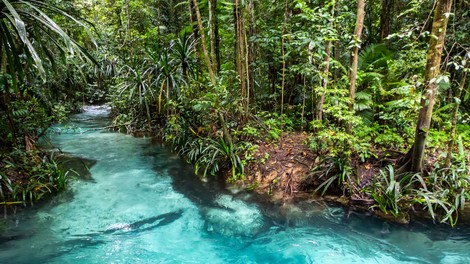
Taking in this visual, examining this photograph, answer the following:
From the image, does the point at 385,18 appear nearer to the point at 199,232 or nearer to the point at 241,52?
the point at 241,52

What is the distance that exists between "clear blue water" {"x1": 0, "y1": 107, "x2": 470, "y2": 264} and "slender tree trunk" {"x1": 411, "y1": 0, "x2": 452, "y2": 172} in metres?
1.01

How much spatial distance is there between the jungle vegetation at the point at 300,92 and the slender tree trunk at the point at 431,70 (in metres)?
0.02

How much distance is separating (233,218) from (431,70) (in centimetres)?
327

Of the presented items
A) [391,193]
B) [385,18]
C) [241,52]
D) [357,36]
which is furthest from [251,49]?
[391,193]

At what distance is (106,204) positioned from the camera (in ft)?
15.6

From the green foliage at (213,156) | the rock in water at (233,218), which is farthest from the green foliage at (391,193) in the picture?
the green foliage at (213,156)

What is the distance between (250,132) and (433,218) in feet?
10.4

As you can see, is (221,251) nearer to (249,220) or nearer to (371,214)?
(249,220)

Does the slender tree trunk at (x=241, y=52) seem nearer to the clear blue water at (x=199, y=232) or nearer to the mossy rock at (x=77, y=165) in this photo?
the clear blue water at (x=199, y=232)

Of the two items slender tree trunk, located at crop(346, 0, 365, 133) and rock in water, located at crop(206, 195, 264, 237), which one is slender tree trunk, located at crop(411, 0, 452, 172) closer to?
slender tree trunk, located at crop(346, 0, 365, 133)

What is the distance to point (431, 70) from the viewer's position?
3566 millimetres

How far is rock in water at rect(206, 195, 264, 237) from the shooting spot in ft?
13.3

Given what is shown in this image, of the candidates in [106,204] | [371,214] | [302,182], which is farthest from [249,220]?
[106,204]

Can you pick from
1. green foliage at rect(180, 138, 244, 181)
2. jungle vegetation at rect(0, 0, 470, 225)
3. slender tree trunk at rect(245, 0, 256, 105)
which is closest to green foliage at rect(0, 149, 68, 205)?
jungle vegetation at rect(0, 0, 470, 225)
